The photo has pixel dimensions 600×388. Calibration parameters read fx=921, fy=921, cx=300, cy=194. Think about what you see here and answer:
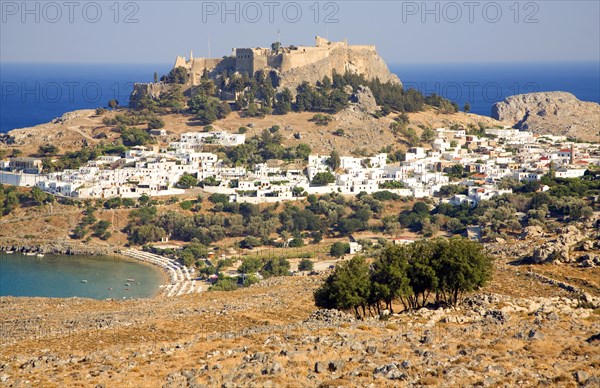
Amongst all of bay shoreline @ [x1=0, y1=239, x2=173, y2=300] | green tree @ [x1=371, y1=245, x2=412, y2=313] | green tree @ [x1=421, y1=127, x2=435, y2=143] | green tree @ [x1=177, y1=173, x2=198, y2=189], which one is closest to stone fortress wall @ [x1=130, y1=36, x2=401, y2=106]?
green tree @ [x1=421, y1=127, x2=435, y2=143]

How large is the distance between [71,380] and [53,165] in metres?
36.5

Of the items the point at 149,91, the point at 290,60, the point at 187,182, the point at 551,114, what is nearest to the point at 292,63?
the point at 290,60

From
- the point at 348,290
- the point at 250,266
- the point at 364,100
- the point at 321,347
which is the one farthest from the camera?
the point at 364,100

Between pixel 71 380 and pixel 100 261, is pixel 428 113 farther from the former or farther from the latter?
pixel 71 380

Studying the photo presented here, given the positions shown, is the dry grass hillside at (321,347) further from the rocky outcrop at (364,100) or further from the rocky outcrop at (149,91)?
the rocky outcrop at (149,91)

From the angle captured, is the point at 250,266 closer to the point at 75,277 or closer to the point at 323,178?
the point at 75,277

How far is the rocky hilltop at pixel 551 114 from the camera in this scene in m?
64.8

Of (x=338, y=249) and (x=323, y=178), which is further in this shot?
(x=323, y=178)

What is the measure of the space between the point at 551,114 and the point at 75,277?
43666mm

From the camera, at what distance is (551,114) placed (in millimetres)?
68562

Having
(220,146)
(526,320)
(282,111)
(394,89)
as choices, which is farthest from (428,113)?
(526,320)

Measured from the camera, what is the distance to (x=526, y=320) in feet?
50.7

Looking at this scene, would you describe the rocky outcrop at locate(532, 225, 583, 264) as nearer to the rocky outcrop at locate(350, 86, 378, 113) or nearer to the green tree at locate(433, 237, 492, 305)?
the green tree at locate(433, 237, 492, 305)

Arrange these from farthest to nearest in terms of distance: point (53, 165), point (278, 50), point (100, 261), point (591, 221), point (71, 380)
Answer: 1. point (278, 50)
2. point (53, 165)
3. point (100, 261)
4. point (591, 221)
5. point (71, 380)
